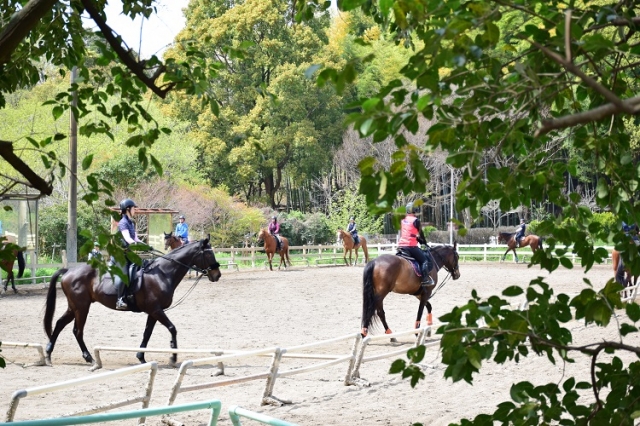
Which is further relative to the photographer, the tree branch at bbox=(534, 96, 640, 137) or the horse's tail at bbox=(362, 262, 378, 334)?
the horse's tail at bbox=(362, 262, 378, 334)

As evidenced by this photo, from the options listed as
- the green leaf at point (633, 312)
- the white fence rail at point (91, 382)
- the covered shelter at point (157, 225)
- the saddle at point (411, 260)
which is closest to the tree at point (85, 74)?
the white fence rail at point (91, 382)

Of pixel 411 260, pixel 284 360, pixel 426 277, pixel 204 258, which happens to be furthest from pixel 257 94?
pixel 284 360

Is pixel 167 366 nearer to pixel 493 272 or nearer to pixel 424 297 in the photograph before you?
pixel 424 297

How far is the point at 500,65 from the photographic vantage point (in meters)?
3.62

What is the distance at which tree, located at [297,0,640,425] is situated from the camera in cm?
319

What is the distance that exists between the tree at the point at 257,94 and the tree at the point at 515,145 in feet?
169

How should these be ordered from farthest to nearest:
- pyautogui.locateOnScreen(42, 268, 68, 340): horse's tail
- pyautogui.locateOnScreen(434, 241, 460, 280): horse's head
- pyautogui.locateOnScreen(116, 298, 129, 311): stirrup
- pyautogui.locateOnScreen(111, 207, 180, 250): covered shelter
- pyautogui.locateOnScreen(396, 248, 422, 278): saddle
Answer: pyautogui.locateOnScreen(111, 207, 180, 250): covered shelter
pyautogui.locateOnScreen(434, 241, 460, 280): horse's head
pyautogui.locateOnScreen(396, 248, 422, 278): saddle
pyautogui.locateOnScreen(116, 298, 129, 311): stirrup
pyautogui.locateOnScreen(42, 268, 68, 340): horse's tail

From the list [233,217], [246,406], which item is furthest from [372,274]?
[233,217]

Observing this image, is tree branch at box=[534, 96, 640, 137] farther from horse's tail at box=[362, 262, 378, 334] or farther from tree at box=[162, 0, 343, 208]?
tree at box=[162, 0, 343, 208]

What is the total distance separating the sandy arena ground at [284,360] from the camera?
11133 mm

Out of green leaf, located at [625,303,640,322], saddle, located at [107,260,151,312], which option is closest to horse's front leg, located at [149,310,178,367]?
saddle, located at [107,260,151,312]

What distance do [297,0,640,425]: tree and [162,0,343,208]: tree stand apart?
5154 cm

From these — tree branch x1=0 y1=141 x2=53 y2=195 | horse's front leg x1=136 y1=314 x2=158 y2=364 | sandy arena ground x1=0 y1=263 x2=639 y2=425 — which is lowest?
sandy arena ground x1=0 y1=263 x2=639 y2=425

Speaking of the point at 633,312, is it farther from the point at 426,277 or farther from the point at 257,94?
the point at 257,94
